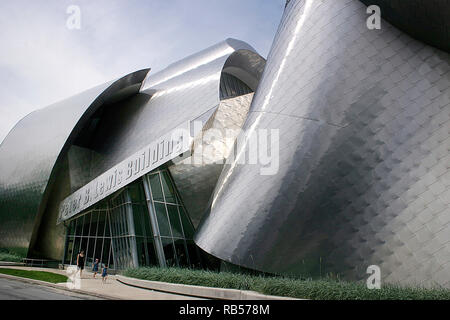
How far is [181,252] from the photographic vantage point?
58.5 feet

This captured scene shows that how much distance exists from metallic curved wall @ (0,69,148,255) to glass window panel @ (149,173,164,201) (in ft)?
28.1

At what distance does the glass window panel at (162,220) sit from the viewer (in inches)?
694

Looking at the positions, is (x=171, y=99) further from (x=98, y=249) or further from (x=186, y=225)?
(x=98, y=249)

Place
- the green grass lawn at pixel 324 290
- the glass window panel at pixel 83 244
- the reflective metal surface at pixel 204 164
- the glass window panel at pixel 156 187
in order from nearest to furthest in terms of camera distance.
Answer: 1. the green grass lawn at pixel 324 290
2. the glass window panel at pixel 156 187
3. the reflective metal surface at pixel 204 164
4. the glass window panel at pixel 83 244

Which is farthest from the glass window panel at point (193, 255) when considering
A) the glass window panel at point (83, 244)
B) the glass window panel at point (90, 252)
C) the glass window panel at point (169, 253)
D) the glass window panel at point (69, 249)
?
the glass window panel at point (69, 249)

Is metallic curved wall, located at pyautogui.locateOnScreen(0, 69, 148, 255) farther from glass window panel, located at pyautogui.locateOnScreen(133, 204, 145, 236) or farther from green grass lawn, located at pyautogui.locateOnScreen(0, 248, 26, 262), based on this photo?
glass window panel, located at pyautogui.locateOnScreen(133, 204, 145, 236)

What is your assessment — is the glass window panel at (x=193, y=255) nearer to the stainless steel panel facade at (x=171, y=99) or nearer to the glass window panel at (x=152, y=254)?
the glass window panel at (x=152, y=254)

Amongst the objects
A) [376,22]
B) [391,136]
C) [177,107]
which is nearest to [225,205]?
[391,136]

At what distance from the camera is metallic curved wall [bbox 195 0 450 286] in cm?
1098

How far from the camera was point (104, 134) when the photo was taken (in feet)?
88.4

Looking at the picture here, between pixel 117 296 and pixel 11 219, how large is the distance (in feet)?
69.9

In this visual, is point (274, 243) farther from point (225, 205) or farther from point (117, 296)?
point (117, 296)

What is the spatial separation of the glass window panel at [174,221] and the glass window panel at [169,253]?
60cm

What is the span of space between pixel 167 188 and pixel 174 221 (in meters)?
1.63
